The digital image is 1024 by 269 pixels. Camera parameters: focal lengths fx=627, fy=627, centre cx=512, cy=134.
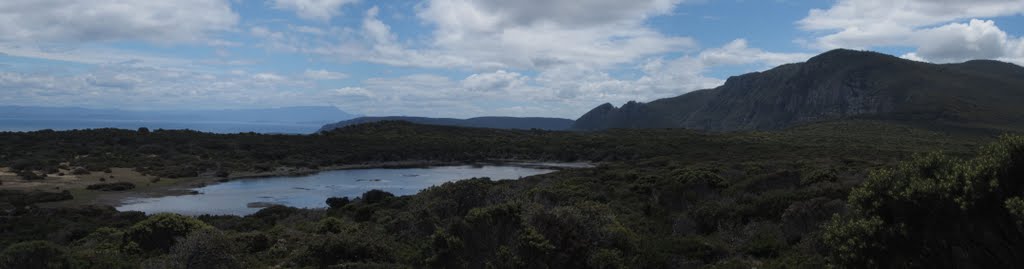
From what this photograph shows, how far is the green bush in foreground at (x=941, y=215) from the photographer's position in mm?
6922

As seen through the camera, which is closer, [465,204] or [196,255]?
[196,255]

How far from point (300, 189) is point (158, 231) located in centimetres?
2968

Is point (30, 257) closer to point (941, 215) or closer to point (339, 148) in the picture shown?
point (941, 215)

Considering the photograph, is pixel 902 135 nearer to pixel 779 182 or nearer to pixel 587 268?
pixel 779 182

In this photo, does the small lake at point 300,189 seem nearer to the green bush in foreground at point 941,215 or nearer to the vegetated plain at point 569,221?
the vegetated plain at point 569,221

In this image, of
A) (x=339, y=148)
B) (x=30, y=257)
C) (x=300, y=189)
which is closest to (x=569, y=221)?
(x=30, y=257)

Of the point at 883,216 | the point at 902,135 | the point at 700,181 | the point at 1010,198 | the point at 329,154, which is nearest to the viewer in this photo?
the point at 1010,198

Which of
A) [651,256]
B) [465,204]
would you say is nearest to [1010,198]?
[651,256]

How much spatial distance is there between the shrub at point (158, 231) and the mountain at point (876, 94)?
360 feet

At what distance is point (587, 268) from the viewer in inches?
404

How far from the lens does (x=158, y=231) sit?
15945mm

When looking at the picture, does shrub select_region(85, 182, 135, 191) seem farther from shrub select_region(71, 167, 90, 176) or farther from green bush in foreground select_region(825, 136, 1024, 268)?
green bush in foreground select_region(825, 136, 1024, 268)

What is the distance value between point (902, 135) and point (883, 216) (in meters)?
89.6

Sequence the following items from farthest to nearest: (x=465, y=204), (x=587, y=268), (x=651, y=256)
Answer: (x=465, y=204), (x=651, y=256), (x=587, y=268)
